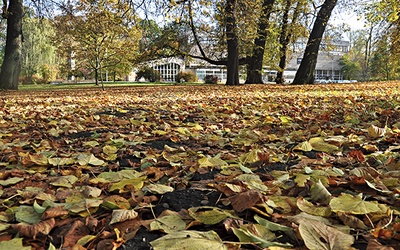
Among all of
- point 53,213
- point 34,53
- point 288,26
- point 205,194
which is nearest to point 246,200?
point 205,194

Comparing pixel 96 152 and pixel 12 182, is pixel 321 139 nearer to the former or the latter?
pixel 96 152

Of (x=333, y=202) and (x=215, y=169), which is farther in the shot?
(x=215, y=169)

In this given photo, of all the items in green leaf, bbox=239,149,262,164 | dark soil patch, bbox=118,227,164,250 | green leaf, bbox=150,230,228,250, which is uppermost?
green leaf, bbox=239,149,262,164

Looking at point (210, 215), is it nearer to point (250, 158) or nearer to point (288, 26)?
point (250, 158)

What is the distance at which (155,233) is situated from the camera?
106 cm

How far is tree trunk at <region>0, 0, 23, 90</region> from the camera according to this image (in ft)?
45.0

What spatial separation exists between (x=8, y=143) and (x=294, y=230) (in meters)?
2.46

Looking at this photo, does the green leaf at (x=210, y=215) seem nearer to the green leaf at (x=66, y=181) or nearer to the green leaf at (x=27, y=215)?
the green leaf at (x=27, y=215)

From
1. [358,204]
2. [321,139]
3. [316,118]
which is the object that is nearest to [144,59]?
[316,118]

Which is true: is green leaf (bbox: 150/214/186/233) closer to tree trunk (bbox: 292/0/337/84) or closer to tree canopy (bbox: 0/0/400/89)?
tree canopy (bbox: 0/0/400/89)

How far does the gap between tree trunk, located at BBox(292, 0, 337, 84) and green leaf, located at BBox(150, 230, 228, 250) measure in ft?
47.8

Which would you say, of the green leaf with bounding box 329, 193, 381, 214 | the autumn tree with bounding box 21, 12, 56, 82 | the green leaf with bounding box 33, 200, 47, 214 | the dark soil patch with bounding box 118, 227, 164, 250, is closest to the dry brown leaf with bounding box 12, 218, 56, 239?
the green leaf with bounding box 33, 200, 47, 214

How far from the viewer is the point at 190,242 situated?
0.88 m

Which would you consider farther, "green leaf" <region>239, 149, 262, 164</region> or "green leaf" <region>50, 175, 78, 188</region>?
"green leaf" <region>239, 149, 262, 164</region>
